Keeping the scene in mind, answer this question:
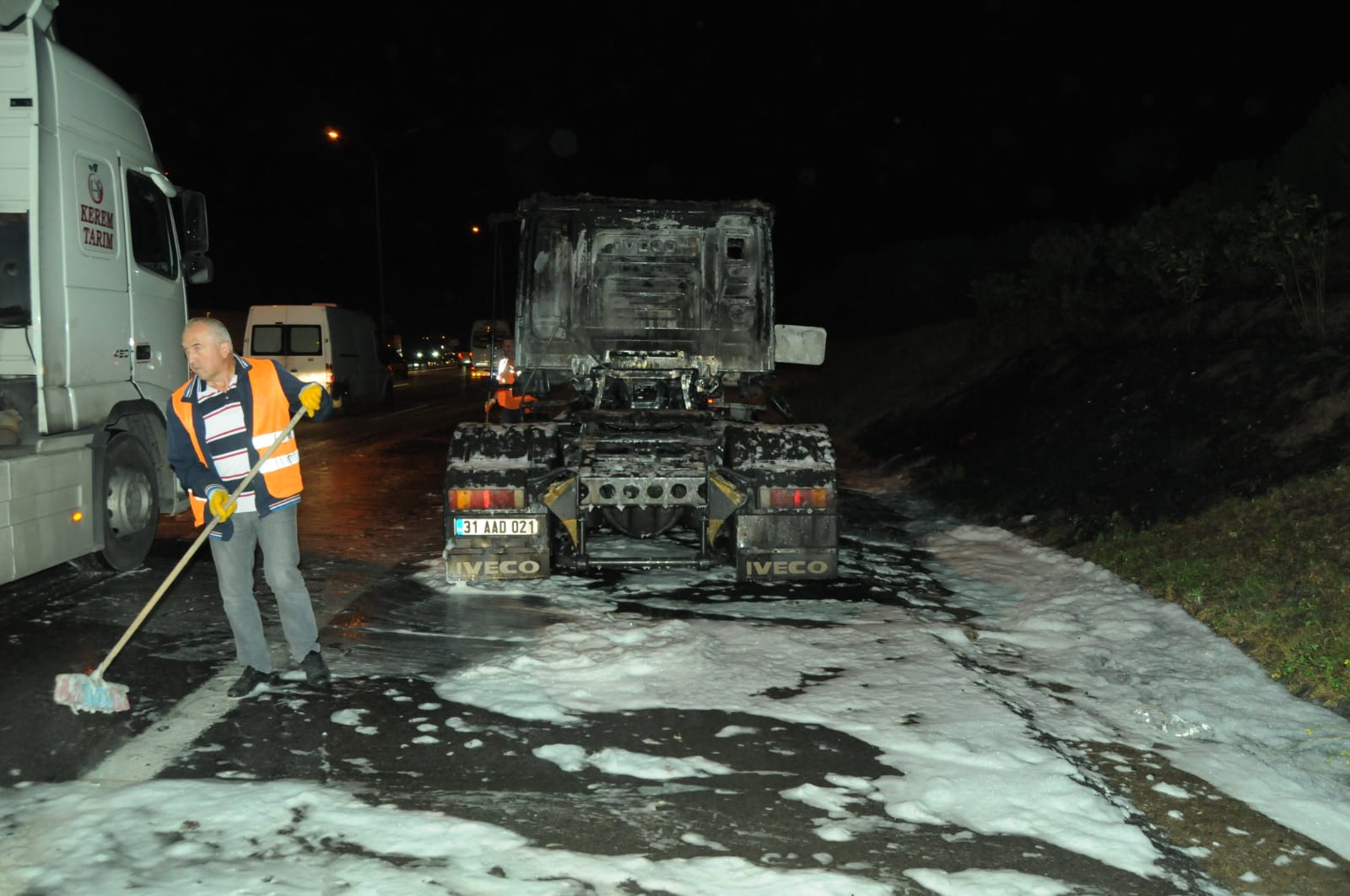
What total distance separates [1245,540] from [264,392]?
253 inches

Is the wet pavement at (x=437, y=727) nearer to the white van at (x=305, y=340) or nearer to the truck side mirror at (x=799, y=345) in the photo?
the truck side mirror at (x=799, y=345)

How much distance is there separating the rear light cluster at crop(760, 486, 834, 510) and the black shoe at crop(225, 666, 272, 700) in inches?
135

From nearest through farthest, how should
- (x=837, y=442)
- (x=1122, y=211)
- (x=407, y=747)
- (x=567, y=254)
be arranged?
(x=407, y=747) < (x=567, y=254) < (x=837, y=442) < (x=1122, y=211)

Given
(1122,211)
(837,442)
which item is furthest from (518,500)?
(1122,211)

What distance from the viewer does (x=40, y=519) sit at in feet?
24.0

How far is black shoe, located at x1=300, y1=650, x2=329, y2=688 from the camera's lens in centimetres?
582

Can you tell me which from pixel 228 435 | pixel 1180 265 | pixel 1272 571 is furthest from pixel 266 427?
pixel 1180 265

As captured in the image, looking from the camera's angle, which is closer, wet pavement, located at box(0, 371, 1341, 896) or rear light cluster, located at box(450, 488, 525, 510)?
wet pavement, located at box(0, 371, 1341, 896)

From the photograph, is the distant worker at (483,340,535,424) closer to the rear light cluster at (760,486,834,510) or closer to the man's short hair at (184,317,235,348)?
the rear light cluster at (760,486,834,510)

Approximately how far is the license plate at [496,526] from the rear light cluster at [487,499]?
0.07 metres

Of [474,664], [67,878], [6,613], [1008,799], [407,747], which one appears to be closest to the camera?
[67,878]

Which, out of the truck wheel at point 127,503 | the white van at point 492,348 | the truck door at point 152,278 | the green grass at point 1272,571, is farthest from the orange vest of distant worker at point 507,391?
the green grass at point 1272,571

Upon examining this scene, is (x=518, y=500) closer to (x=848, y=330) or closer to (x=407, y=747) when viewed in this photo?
(x=407, y=747)

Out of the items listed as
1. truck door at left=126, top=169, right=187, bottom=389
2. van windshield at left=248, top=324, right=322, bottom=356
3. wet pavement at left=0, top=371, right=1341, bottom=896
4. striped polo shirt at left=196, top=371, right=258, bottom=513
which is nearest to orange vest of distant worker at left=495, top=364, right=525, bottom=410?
wet pavement at left=0, top=371, right=1341, bottom=896
